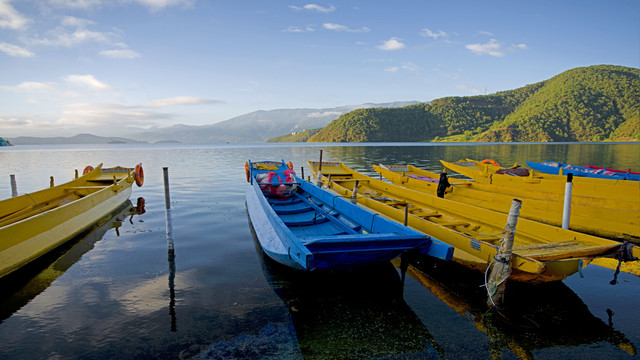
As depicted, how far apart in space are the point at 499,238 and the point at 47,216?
478 inches

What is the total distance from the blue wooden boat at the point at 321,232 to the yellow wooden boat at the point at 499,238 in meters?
1.15

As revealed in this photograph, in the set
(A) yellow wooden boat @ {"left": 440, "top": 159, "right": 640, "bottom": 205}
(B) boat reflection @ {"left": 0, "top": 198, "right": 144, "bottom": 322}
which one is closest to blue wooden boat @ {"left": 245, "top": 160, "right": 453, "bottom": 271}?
(B) boat reflection @ {"left": 0, "top": 198, "right": 144, "bottom": 322}

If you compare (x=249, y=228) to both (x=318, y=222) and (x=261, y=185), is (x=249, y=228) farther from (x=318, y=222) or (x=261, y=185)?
(x=318, y=222)

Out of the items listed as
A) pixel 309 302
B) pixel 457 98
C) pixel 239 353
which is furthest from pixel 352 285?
pixel 457 98

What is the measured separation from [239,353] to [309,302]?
189 centimetres

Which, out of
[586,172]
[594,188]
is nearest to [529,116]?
[586,172]

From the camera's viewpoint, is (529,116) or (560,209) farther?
(529,116)

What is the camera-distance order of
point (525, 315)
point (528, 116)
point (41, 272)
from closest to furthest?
A: point (525, 315), point (41, 272), point (528, 116)

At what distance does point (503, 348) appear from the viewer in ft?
16.3

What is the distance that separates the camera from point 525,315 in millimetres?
5816

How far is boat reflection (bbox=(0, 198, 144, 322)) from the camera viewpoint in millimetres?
6574

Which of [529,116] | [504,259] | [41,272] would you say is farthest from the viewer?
[529,116]

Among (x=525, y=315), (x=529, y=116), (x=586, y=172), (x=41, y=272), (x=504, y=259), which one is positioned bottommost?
(x=525, y=315)

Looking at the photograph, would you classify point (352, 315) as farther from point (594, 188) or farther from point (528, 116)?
point (528, 116)
